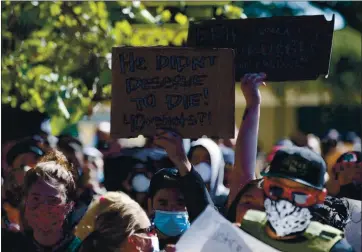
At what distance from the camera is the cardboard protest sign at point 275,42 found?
4176mm

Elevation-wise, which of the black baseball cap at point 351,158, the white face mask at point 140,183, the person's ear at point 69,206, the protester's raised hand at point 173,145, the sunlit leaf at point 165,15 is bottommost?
the white face mask at point 140,183

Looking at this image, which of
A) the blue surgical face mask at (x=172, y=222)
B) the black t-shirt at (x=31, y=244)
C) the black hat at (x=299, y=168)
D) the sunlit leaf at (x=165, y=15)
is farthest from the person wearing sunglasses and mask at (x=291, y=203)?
the sunlit leaf at (x=165, y=15)

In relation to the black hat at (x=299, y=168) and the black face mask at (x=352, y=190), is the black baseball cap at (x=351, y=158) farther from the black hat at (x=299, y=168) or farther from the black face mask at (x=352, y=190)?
the black hat at (x=299, y=168)

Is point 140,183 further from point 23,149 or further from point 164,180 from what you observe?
point 164,180

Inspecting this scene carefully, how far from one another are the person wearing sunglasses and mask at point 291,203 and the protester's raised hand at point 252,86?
42 centimetres

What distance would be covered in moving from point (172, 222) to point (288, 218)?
28.7 inches

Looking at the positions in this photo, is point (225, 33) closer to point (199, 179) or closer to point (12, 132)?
point (199, 179)

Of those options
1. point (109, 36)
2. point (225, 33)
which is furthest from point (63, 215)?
point (109, 36)

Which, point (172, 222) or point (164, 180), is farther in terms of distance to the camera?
point (164, 180)

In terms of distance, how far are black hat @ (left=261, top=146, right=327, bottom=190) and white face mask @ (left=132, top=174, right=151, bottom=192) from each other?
190 cm

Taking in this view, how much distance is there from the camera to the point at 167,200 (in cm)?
436

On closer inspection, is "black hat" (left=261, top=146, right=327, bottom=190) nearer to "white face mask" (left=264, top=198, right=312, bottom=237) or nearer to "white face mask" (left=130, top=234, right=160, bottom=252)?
"white face mask" (left=264, top=198, right=312, bottom=237)

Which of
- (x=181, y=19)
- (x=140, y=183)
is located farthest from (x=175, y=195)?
(x=181, y=19)

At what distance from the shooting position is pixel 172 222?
4.28m
